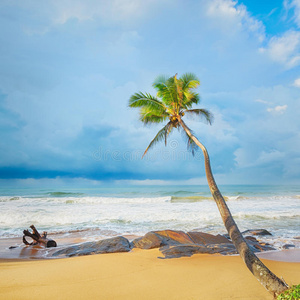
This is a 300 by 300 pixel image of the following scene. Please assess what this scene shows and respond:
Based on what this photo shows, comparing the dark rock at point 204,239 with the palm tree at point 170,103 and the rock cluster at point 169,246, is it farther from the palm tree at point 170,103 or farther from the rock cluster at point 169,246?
the palm tree at point 170,103

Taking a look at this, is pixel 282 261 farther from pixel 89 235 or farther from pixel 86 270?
pixel 89 235

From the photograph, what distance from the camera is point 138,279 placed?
397cm

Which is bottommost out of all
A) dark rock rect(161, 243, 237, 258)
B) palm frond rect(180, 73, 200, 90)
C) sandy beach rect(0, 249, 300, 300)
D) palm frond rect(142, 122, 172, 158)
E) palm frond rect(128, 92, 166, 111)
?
dark rock rect(161, 243, 237, 258)

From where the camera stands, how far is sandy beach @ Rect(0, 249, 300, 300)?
3340 mm

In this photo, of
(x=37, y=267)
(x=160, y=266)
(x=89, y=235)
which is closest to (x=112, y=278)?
(x=160, y=266)

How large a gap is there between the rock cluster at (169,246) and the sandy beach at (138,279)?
0.65 m

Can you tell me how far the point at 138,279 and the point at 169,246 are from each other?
8.00 feet

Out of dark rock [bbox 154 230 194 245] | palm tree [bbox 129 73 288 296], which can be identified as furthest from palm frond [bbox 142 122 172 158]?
dark rock [bbox 154 230 194 245]

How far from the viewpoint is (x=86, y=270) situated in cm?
440

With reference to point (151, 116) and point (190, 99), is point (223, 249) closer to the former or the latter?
point (151, 116)

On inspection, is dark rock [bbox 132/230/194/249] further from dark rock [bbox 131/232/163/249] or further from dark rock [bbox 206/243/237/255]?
dark rock [bbox 206/243/237/255]

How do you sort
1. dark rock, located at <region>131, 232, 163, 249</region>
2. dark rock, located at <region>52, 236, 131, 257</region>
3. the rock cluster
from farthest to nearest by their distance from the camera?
dark rock, located at <region>131, 232, 163, 249</region> → dark rock, located at <region>52, 236, 131, 257</region> → the rock cluster

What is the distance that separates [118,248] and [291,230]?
877 centimetres

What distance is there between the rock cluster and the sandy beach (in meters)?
0.65
